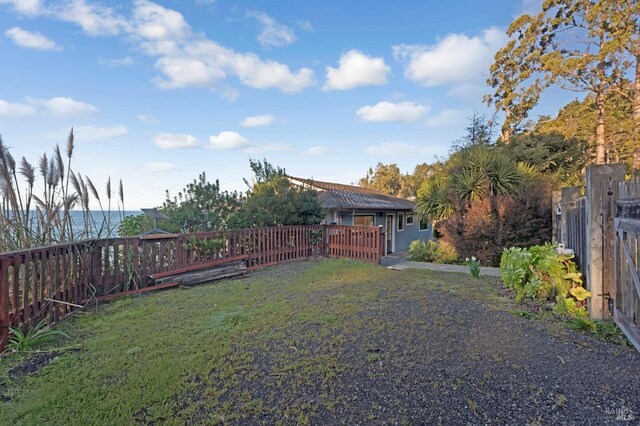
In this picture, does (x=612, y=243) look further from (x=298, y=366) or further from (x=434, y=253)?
(x=434, y=253)

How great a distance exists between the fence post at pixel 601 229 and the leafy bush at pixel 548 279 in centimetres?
16

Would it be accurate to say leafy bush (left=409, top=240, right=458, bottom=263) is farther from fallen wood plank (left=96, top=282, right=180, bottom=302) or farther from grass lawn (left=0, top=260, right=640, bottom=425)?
fallen wood plank (left=96, top=282, right=180, bottom=302)

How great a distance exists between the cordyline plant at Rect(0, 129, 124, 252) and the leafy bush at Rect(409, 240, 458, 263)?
9584 millimetres

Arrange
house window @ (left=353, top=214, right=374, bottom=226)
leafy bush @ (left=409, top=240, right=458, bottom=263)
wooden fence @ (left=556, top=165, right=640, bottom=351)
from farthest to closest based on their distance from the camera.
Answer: house window @ (left=353, top=214, right=374, bottom=226)
leafy bush @ (left=409, top=240, right=458, bottom=263)
wooden fence @ (left=556, top=165, right=640, bottom=351)

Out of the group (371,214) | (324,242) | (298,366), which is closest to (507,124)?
(371,214)

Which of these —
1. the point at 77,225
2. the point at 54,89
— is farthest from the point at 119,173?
the point at 54,89

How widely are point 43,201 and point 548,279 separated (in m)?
7.34

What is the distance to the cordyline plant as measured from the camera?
390cm

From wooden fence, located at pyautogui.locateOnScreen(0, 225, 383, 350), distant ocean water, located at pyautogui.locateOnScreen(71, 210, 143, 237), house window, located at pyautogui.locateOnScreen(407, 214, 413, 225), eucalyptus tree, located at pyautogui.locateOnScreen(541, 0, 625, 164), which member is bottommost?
wooden fence, located at pyautogui.locateOnScreen(0, 225, 383, 350)

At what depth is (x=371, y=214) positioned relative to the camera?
13508mm

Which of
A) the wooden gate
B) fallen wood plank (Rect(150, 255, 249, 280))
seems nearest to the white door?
fallen wood plank (Rect(150, 255, 249, 280))

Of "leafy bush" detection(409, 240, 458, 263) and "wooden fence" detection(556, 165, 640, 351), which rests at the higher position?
"wooden fence" detection(556, 165, 640, 351)

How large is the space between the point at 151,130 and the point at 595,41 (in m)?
20.7

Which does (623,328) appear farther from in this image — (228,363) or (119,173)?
(119,173)
